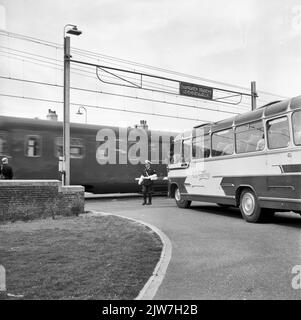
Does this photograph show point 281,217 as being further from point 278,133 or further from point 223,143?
point 278,133

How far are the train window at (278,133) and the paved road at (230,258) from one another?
1811 mm

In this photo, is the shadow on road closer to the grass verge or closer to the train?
the grass verge

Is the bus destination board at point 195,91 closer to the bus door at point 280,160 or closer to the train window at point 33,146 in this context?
the train window at point 33,146

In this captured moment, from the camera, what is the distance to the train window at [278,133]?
9117mm

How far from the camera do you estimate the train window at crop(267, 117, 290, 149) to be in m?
9.12

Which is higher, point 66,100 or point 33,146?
point 66,100

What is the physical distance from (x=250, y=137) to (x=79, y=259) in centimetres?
586

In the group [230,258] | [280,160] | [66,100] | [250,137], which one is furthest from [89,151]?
[230,258]

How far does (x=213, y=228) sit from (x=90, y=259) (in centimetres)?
393

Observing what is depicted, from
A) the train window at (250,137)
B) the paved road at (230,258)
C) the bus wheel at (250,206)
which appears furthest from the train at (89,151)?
the paved road at (230,258)

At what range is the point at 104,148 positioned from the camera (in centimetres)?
1861

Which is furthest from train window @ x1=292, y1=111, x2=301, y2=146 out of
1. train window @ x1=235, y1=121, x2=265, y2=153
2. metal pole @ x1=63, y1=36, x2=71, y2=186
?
metal pole @ x1=63, y1=36, x2=71, y2=186

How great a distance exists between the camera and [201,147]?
1287 centimetres

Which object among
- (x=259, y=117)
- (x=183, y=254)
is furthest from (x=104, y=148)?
(x=183, y=254)
